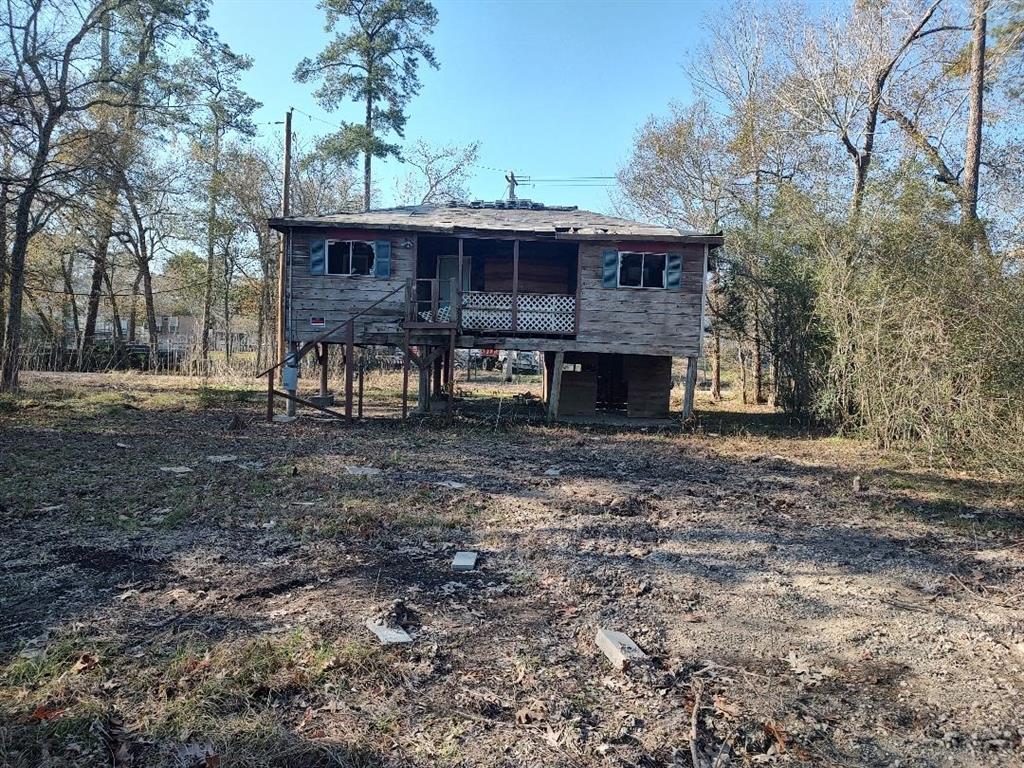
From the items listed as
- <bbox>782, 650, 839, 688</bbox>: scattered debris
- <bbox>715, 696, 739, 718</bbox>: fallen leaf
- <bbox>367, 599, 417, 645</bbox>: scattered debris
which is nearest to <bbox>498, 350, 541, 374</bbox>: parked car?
<bbox>367, 599, 417, 645</bbox>: scattered debris

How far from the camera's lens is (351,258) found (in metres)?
15.5

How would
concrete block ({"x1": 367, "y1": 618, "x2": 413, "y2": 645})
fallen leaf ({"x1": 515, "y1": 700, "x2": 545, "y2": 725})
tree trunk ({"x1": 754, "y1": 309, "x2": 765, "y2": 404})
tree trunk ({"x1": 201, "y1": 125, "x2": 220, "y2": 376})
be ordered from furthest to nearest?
tree trunk ({"x1": 201, "y1": 125, "x2": 220, "y2": 376}), tree trunk ({"x1": 754, "y1": 309, "x2": 765, "y2": 404}), concrete block ({"x1": 367, "y1": 618, "x2": 413, "y2": 645}), fallen leaf ({"x1": 515, "y1": 700, "x2": 545, "y2": 725})

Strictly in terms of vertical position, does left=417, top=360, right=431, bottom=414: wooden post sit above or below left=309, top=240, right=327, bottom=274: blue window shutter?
below

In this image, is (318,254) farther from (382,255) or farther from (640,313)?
(640,313)

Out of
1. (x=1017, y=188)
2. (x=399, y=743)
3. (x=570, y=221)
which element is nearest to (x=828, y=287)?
(x=570, y=221)

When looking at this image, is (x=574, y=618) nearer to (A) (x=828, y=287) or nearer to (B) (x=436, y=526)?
(B) (x=436, y=526)

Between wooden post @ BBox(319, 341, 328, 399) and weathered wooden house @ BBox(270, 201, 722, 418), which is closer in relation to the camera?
weathered wooden house @ BBox(270, 201, 722, 418)

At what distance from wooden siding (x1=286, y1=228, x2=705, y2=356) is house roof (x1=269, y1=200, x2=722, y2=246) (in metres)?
0.30

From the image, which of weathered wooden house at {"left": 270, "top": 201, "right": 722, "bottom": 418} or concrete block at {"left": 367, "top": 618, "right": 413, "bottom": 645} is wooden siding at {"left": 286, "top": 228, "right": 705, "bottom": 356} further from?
concrete block at {"left": 367, "top": 618, "right": 413, "bottom": 645}

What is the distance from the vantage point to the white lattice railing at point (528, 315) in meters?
15.7

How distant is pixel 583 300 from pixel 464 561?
10.8 m

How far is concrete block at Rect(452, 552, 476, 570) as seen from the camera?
5.45 m

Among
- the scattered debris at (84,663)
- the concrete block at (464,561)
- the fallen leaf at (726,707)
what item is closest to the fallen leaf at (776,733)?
the fallen leaf at (726,707)

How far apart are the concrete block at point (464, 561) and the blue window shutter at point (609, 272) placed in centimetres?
1084
